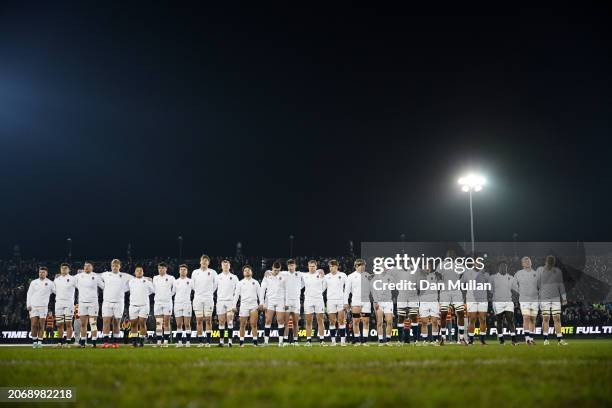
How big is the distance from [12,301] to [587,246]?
33.0 metres

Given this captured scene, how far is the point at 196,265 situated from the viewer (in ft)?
116

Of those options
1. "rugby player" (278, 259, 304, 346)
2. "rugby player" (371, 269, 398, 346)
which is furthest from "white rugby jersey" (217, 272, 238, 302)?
"rugby player" (371, 269, 398, 346)

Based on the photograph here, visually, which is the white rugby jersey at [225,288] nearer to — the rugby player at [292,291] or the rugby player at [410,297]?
the rugby player at [292,291]

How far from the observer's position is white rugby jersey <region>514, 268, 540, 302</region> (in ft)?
53.7

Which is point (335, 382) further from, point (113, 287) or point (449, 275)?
point (113, 287)

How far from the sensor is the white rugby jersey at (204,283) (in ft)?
54.6

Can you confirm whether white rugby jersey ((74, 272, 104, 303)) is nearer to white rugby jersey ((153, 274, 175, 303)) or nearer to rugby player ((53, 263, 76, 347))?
rugby player ((53, 263, 76, 347))

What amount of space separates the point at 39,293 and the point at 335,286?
972cm

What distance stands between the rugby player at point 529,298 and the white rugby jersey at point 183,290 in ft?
33.5

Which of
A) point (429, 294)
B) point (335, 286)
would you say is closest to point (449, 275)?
point (429, 294)

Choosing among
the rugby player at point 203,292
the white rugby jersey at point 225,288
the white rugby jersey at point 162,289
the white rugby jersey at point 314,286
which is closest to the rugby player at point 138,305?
the white rugby jersey at point 162,289

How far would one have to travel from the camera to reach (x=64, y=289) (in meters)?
17.8

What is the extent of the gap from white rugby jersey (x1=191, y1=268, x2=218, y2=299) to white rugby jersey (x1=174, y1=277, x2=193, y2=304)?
29 cm

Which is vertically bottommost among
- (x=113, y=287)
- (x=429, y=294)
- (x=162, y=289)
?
(x=429, y=294)
